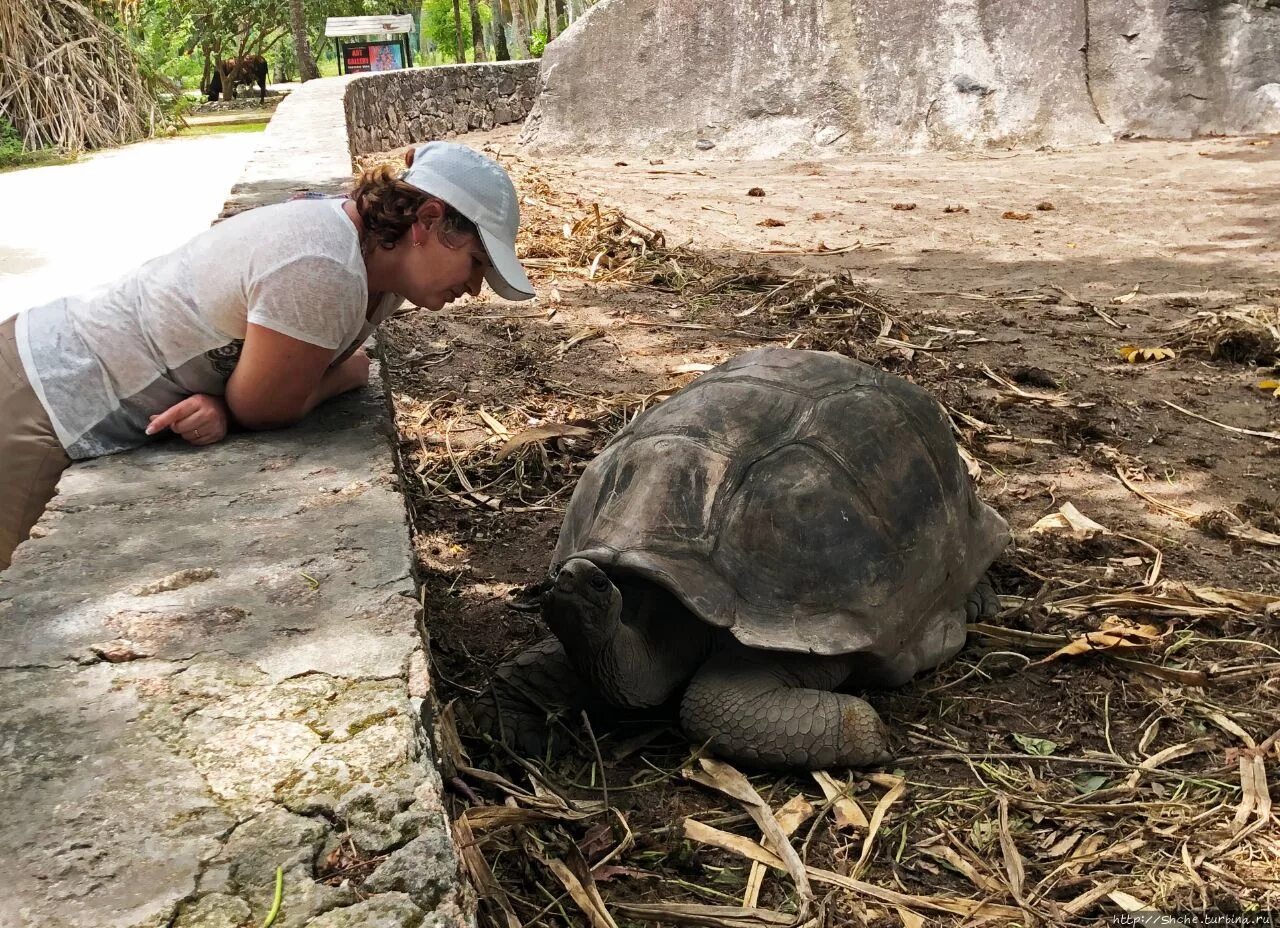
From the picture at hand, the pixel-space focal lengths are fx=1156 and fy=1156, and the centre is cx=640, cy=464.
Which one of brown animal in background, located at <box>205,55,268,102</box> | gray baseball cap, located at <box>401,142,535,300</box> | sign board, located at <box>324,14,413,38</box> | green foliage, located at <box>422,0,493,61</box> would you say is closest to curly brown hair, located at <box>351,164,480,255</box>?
gray baseball cap, located at <box>401,142,535,300</box>

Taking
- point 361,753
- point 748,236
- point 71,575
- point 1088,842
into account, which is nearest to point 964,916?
point 1088,842

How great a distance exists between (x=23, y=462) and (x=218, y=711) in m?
1.23

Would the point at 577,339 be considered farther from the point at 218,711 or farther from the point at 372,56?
the point at 372,56

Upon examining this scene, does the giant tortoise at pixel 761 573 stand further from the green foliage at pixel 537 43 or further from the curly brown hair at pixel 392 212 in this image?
the green foliage at pixel 537 43

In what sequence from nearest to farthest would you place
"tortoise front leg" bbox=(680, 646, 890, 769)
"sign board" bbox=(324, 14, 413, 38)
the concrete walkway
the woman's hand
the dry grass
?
"tortoise front leg" bbox=(680, 646, 890, 769)
the woman's hand
the concrete walkway
the dry grass
"sign board" bbox=(324, 14, 413, 38)

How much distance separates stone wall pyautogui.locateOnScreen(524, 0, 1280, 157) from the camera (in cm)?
1138

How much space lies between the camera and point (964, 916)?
2008 millimetres

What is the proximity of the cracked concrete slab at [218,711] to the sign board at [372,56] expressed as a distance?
67.6 feet

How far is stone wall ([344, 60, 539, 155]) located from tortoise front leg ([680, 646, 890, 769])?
37.2ft

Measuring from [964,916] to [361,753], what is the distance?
111 cm

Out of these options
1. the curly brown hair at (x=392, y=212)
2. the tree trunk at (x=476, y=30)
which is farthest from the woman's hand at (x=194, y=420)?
the tree trunk at (x=476, y=30)

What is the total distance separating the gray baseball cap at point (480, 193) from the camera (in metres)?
2.52

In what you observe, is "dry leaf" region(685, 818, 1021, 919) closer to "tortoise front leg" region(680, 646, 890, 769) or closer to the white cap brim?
"tortoise front leg" region(680, 646, 890, 769)

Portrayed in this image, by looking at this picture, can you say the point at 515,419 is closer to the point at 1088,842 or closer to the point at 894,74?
the point at 1088,842
